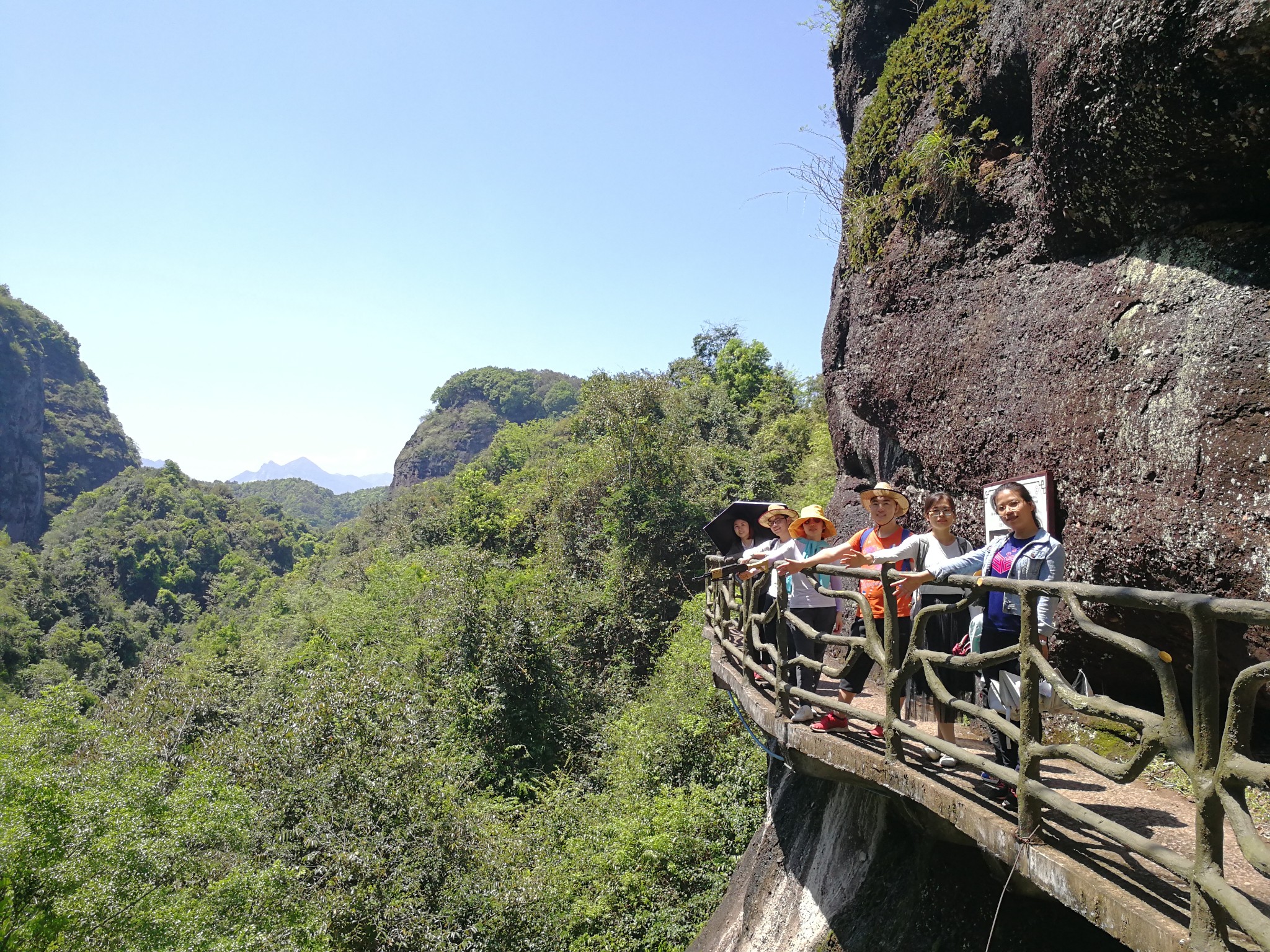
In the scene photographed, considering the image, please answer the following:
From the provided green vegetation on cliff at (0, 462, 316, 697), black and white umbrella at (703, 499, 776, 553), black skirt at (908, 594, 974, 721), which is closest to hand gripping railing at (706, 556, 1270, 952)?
black skirt at (908, 594, 974, 721)

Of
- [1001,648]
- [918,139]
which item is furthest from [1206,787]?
[918,139]

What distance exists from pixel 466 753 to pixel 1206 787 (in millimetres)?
18987

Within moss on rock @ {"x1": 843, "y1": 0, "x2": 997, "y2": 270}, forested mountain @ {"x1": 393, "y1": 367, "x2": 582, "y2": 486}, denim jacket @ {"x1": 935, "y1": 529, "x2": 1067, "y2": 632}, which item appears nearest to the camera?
denim jacket @ {"x1": 935, "y1": 529, "x2": 1067, "y2": 632}

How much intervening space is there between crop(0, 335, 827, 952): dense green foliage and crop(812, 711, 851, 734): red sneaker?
9.41 m

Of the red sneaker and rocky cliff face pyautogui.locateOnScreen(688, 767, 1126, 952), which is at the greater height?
the red sneaker

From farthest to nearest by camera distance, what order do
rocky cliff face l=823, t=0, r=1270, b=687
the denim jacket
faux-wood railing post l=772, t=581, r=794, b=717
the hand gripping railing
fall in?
faux-wood railing post l=772, t=581, r=794, b=717 → rocky cliff face l=823, t=0, r=1270, b=687 → the denim jacket → the hand gripping railing

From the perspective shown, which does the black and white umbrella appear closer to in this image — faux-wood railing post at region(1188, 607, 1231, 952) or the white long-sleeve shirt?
the white long-sleeve shirt

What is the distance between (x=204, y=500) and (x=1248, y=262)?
124m

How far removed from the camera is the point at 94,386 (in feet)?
468

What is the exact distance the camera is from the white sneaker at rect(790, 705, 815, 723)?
18.5 ft

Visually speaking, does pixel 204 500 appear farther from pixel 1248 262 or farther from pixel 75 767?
pixel 1248 262

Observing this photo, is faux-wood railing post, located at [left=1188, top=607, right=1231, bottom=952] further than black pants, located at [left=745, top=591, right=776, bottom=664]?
No

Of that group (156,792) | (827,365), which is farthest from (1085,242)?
(156,792)

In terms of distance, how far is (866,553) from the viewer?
536 centimetres
